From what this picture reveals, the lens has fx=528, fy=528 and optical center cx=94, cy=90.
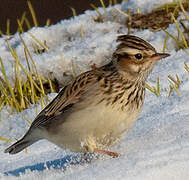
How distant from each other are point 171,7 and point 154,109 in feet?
9.17

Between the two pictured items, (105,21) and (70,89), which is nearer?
(70,89)

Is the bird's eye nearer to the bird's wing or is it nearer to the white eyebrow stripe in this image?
the white eyebrow stripe

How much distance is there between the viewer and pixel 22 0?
525 inches

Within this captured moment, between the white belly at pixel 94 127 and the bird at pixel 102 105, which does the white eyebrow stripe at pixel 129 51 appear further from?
the white belly at pixel 94 127

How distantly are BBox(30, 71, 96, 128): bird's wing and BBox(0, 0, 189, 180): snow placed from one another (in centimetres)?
39

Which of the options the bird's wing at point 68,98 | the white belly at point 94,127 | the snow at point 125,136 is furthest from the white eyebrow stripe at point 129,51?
the snow at point 125,136

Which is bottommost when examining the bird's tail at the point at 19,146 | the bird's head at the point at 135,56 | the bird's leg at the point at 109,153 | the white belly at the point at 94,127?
the bird's tail at the point at 19,146

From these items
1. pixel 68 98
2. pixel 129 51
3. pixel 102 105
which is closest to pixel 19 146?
pixel 68 98

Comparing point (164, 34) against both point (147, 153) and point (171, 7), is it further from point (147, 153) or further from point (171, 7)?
point (147, 153)

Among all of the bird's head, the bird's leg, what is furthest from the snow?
the bird's head

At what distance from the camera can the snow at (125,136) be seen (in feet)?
12.0

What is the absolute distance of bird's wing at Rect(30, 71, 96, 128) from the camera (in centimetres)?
454

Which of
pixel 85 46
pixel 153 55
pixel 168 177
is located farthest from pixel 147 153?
pixel 85 46

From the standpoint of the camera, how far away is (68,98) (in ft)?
15.2
